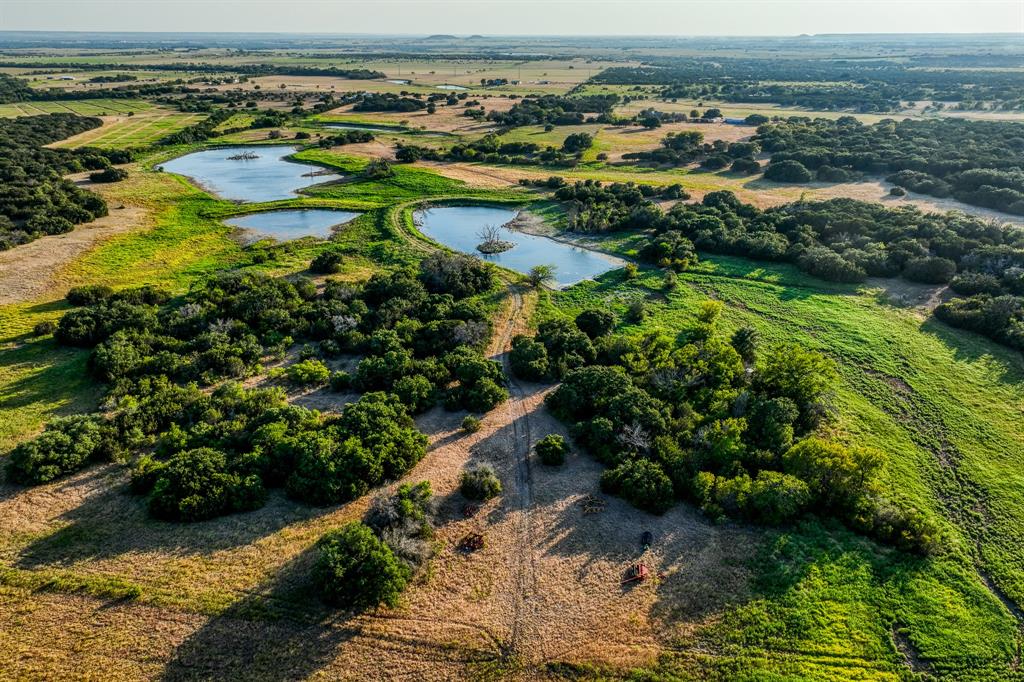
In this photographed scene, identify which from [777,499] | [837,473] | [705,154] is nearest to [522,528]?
[777,499]

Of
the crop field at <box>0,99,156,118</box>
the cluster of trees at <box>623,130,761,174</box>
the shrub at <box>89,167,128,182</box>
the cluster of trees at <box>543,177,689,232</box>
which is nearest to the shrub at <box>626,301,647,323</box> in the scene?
the cluster of trees at <box>543,177,689,232</box>

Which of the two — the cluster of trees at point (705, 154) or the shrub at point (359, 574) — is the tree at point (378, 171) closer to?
the cluster of trees at point (705, 154)

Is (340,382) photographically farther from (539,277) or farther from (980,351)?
(980,351)

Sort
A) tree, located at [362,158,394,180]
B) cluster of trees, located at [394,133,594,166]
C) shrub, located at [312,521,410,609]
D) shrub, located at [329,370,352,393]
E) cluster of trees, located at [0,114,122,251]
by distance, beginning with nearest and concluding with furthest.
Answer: shrub, located at [312,521,410,609]
shrub, located at [329,370,352,393]
cluster of trees, located at [0,114,122,251]
tree, located at [362,158,394,180]
cluster of trees, located at [394,133,594,166]

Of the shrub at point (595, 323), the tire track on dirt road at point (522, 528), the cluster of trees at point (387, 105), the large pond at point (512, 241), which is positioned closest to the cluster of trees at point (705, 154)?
the large pond at point (512, 241)

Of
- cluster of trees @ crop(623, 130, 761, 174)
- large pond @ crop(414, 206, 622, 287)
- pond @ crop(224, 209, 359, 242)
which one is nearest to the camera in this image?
large pond @ crop(414, 206, 622, 287)

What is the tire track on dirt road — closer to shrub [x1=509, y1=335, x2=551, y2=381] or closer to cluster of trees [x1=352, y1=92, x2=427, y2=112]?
shrub [x1=509, y1=335, x2=551, y2=381]

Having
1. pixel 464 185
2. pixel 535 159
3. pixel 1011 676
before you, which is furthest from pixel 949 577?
pixel 535 159
